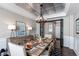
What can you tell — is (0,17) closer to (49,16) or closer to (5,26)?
(5,26)

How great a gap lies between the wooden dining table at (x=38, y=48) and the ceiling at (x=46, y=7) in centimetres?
56

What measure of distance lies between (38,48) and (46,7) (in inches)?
A: 31.8

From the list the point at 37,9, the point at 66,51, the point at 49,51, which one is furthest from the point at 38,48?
the point at 37,9

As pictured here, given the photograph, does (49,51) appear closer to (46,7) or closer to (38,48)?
(38,48)

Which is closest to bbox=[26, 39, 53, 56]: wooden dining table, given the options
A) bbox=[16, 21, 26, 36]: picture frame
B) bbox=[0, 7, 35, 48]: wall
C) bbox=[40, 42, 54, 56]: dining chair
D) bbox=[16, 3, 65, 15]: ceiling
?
bbox=[40, 42, 54, 56]: dining chair

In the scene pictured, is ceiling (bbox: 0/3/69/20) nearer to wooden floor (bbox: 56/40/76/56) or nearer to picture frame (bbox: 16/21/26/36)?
picture frame (bbox: 16/21/26/36)

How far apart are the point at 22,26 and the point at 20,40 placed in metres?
0.26

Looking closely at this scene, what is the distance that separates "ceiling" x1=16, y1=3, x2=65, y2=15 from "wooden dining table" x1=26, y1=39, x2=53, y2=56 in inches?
22.2

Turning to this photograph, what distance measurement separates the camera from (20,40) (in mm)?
1463

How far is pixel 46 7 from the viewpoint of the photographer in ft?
4.90

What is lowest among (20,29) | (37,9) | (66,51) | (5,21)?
(66,51)

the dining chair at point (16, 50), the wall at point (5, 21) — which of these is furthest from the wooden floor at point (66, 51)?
the wall at point (5, 21)

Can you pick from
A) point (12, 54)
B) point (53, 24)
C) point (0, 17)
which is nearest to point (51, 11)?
point (53, 24)

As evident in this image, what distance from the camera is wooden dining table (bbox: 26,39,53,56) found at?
144 cm
